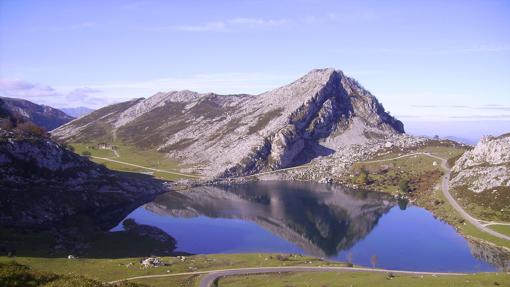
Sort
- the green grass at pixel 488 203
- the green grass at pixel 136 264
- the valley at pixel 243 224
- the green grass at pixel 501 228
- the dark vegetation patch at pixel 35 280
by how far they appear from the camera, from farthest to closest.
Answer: the green grass at pixel 488 203 < the green grass at pixel 501 228 < the valley at pixel 243 224 < the green grass at pixel 136 264 < the dark vegetation patch at pixel 35 280

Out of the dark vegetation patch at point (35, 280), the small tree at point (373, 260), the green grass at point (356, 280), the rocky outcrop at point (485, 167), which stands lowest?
the small tree at point (373, 260)

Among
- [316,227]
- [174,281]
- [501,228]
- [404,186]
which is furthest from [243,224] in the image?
[404,186]

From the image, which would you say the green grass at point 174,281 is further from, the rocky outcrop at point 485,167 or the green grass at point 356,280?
the rocky outcrop at point 485,167

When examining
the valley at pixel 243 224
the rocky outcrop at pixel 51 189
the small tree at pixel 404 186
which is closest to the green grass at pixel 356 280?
the valley at pixel 243 224

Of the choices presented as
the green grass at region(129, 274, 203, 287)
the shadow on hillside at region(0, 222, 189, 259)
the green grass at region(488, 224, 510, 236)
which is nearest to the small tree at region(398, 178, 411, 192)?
the green grass at region(488, 224, 510, 236)

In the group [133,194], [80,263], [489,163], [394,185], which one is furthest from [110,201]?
[489,163]

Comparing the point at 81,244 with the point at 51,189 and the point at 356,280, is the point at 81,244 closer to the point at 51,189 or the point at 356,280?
the point at 51,189
